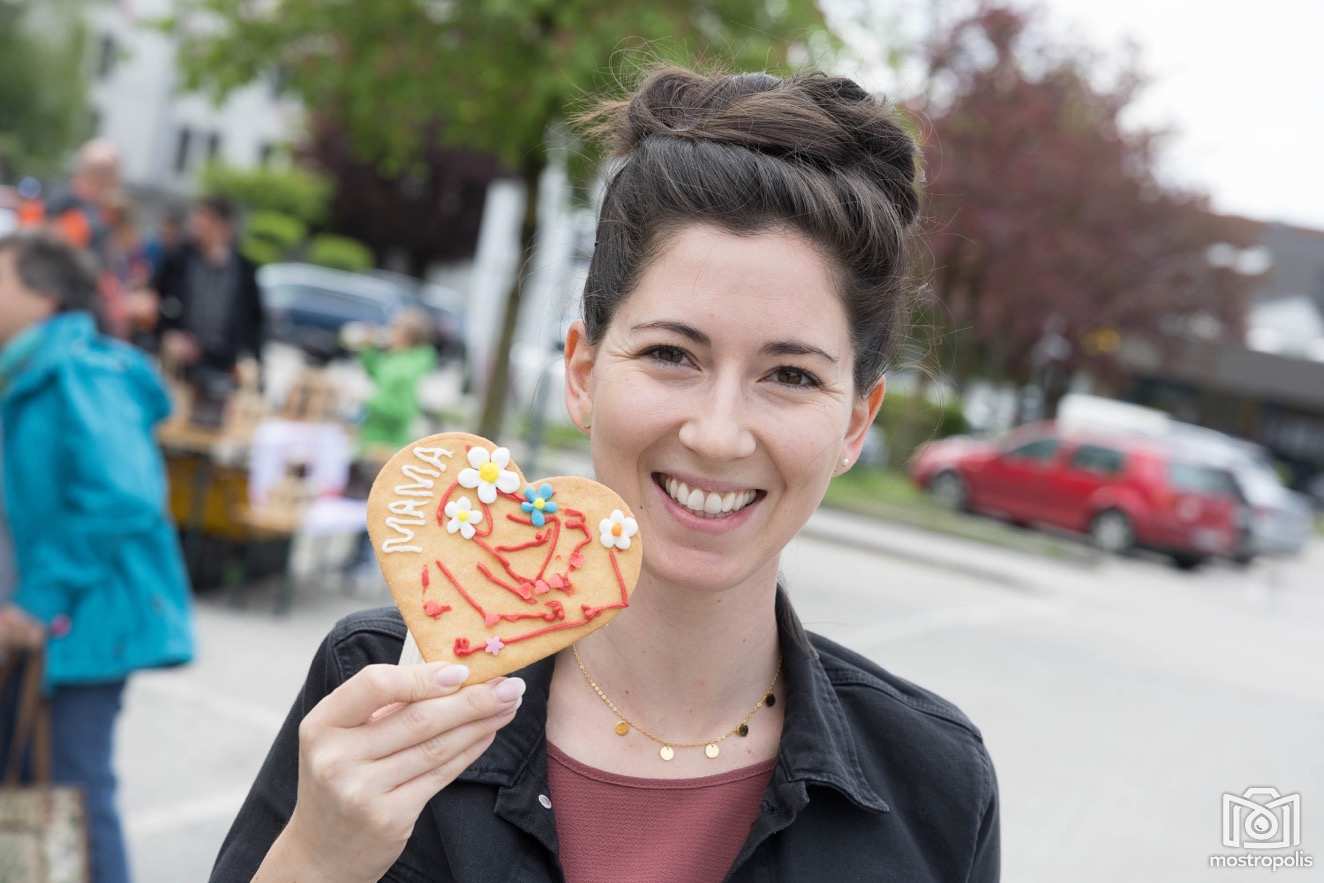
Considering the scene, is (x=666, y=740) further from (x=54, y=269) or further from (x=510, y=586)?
(x=54, y=269)

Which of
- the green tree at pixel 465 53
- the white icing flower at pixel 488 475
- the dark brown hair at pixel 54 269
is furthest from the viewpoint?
the green tree at pixel 465 53

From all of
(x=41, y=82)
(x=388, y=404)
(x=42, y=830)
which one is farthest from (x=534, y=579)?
(x=41, y=82)

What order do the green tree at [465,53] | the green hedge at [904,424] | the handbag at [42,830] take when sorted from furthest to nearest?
the green hedge at [904,424]
the green tree at [465,53]
the handbag at [42,830]

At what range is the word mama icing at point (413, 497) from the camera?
1882 millimetres

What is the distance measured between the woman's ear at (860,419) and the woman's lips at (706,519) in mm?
250

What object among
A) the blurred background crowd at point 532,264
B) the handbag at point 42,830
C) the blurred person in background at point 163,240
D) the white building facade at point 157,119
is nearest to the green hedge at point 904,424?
the blurred background crowd at point 532,264

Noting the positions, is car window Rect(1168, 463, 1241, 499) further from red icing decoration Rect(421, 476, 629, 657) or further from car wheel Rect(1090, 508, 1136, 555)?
red icing decoration Rect(421, 476, 629, 657)

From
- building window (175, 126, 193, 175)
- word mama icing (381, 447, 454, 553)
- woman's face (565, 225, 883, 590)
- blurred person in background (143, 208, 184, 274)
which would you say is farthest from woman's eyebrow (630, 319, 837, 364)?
building window (175, 126, 193, 175)

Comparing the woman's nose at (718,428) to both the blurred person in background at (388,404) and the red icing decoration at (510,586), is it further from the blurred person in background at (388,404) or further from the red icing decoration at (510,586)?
the blurred person in background at (388,404)

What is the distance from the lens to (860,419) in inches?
85.0

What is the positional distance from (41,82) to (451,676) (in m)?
51.5

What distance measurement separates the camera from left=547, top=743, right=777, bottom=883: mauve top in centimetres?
185

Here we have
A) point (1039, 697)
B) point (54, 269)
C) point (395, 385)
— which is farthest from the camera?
point (395, 385)

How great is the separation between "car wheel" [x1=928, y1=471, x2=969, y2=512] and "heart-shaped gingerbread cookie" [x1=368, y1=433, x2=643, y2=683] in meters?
20.5
